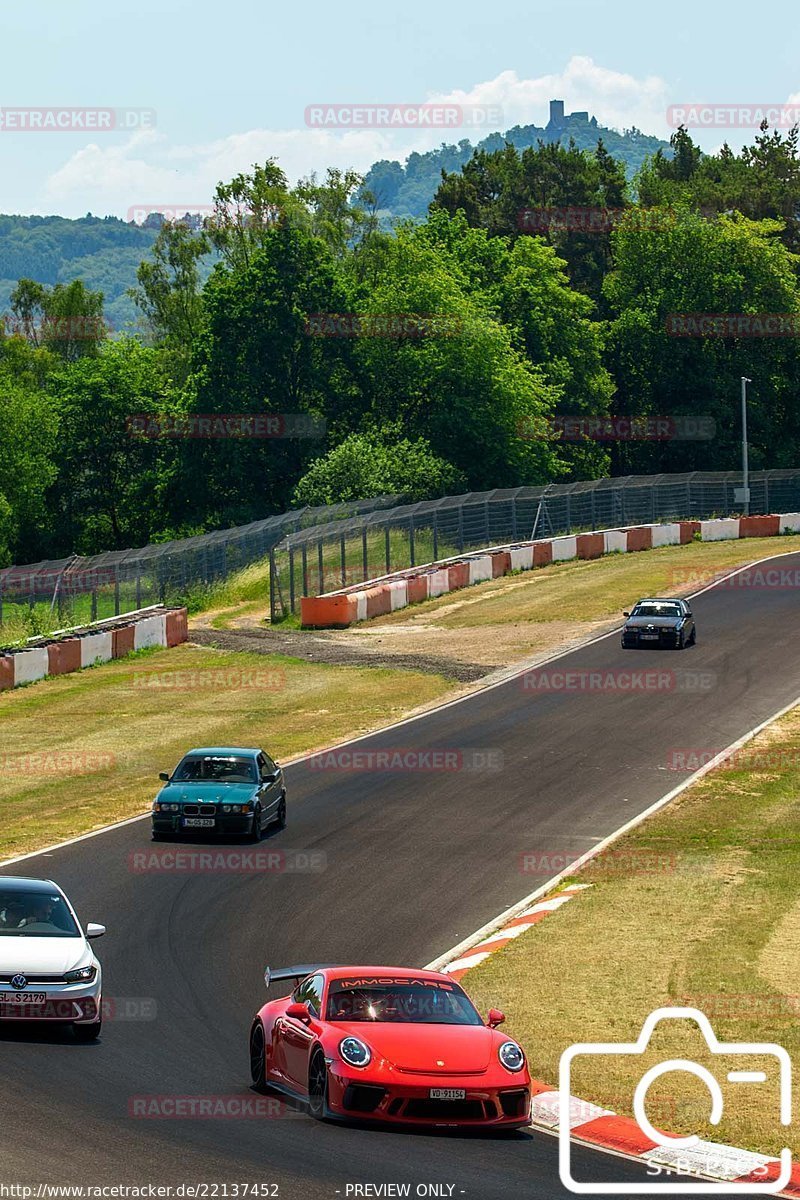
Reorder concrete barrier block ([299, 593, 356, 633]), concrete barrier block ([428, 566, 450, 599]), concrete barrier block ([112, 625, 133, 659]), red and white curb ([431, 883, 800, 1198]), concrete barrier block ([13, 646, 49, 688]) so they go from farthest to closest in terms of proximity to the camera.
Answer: concrete barrier block ([428, 566, 450, 599]), concrete barrier block ([299, 593, 356, 633]), concrete barrier block ([112, 625, 133, 659]), concrete barrier block ([13, 646, 49, 688]), red and white curb ([431, 883, 800, 1198])

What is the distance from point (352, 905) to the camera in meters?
23.0

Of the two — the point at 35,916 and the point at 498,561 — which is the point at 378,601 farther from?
the point at 35,916

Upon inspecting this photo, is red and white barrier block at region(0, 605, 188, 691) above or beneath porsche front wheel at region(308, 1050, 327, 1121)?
beneath

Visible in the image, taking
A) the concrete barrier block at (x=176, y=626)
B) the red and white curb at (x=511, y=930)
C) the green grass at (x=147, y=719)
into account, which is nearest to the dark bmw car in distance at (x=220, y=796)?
the green grass at (x=147, y=719)

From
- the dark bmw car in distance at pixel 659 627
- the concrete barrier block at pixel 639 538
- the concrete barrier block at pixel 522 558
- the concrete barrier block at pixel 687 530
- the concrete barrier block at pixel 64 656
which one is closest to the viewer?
the concrete barrier block at pixel 64 656

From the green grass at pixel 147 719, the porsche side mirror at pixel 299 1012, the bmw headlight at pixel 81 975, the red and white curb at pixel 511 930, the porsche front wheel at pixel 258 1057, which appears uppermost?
the porsche side mirror at pixel 299 1012

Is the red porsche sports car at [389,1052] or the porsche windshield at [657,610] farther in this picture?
the porsche windshield at [657,610]

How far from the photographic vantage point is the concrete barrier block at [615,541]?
72.4 m

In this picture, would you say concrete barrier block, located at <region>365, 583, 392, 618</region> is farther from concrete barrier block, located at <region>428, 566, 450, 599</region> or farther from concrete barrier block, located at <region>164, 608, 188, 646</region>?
concrete barrier block, located at <region>164, 608, 188, 646</region>

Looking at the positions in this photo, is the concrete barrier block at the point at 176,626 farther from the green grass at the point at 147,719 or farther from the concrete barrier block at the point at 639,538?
Answer: the concrete barrier block at the point at 639,538

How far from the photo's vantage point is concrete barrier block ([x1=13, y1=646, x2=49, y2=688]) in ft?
149

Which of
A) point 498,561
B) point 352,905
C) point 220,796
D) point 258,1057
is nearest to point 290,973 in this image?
point 258,1057

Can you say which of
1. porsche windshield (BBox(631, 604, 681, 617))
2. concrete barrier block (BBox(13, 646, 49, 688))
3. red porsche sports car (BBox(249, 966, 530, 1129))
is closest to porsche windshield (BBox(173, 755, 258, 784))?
red porsche sports car (BBox(249, 966, 530, 1129))

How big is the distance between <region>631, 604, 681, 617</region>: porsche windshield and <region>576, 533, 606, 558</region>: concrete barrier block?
2230cm
